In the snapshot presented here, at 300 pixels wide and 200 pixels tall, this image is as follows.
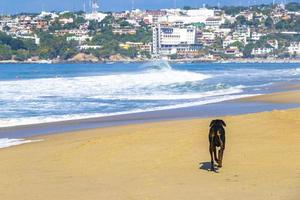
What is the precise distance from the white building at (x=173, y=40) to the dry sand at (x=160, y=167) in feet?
536

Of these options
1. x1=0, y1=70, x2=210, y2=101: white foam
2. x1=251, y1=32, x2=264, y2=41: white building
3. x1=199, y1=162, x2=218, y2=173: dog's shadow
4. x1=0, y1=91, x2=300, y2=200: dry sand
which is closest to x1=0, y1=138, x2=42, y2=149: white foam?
x1=0, y1=91, x2=300, y2=200: dry sand

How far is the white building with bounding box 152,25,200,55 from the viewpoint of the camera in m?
182

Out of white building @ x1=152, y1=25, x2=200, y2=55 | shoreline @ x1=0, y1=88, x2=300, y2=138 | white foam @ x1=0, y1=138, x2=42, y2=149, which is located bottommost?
white building @ x1=152, y1=25, x2=200, y2=55

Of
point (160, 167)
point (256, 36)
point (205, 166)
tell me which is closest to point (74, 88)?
point (160, 167)

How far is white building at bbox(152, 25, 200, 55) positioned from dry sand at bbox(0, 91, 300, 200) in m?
163

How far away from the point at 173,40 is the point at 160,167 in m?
179

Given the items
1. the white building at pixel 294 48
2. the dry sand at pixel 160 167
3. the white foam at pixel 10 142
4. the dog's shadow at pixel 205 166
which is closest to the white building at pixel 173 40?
the white building at pixel 294 48

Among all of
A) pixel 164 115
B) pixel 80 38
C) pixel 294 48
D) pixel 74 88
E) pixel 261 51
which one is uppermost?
pixel 164 115

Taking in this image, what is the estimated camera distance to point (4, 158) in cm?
1330

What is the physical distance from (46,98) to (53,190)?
78.5 feet

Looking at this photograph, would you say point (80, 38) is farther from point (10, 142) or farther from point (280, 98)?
point (10, 142)

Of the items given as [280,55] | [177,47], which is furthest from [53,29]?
[280,55]

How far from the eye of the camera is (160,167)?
37.8ft

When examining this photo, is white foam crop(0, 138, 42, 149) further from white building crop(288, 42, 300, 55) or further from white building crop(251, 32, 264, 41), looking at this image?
white building crop(251, 32, 264, 41)
